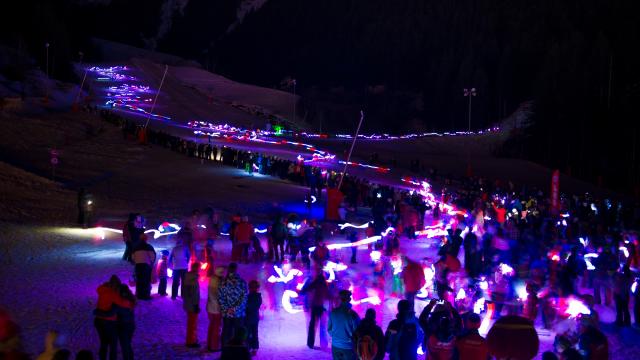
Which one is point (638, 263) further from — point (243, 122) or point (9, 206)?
point (243, 122)

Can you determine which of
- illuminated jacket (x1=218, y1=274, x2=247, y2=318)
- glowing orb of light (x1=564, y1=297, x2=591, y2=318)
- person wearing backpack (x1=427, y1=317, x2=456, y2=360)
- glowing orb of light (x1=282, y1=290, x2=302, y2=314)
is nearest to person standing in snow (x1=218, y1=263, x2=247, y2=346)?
illuminated jacket (x1=218, y1=274, x2=247, y2=318)

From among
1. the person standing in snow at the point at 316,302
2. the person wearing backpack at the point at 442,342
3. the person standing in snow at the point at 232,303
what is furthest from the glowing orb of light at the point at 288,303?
the person wearing backpack at the point at 442,342

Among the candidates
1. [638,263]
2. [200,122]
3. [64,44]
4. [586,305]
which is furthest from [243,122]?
[586,305]

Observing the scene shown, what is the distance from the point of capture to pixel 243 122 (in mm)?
49750

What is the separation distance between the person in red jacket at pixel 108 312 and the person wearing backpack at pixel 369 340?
8.58 ft

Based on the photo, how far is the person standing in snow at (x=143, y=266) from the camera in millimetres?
11172

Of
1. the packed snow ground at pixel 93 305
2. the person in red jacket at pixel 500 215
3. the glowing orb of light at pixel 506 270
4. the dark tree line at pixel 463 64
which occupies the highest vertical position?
the dark tree line at pixel 463 64

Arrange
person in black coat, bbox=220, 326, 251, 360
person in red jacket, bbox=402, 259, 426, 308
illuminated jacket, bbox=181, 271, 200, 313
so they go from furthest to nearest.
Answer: person in red jacket, bbox=402, 259, 426, 308 → illuminated jacket, bbox=181, 271, 200, 313 → person in black coat, bbox=220, 326, 251, 360

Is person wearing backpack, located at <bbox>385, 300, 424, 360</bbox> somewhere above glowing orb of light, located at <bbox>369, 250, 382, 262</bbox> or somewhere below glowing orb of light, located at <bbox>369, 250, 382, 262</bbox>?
below

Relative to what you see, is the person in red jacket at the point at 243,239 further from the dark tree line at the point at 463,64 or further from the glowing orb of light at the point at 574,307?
the dark tree line at the point at 463,64

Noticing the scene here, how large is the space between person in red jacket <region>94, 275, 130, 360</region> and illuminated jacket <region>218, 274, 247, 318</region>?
111cm

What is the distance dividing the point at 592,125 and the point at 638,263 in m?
52.2

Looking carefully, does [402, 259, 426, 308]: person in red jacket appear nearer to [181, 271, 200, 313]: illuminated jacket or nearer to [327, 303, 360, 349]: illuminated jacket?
[327, 303, 360, 349]: illuminated jacket

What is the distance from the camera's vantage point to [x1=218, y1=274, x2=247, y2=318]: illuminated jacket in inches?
340
